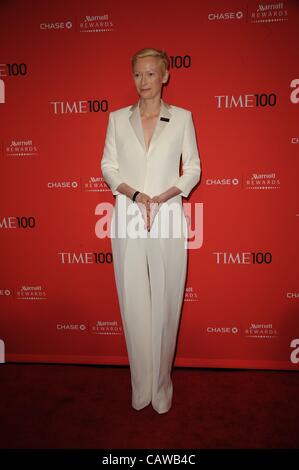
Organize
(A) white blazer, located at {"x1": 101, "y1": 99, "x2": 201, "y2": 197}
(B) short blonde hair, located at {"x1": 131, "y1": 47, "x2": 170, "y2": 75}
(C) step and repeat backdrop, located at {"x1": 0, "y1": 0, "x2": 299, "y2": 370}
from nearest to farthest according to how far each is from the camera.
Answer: (B) short blonde hair, located at {"x1": 131, "y1": 47, "x2": 170, "y2": 75}, (A) white blazer, located at {"x1": 101, "y1": 99, "x2": 201, "y2": 197}, (C) step and repeat backdrop, located at {"x1": 0, "y1": 0, "x2": 299, "y2": 370}

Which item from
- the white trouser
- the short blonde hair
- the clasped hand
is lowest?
the white trouser

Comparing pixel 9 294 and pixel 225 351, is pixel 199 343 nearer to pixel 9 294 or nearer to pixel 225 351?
pixel 225 351

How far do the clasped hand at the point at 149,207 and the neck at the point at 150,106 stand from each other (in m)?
0.55

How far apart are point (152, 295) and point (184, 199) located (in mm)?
913

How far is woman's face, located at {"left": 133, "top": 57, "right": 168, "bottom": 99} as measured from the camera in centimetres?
221

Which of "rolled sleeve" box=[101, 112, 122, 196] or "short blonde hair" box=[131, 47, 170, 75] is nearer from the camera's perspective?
"short blonde hair" box=[131, 47, 170, 75]

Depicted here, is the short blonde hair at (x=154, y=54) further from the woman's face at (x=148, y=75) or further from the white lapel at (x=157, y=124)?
the white lapel at (x=157, y=124)

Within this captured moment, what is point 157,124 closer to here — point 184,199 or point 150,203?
point 150,203

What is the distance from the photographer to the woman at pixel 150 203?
2.30 meters

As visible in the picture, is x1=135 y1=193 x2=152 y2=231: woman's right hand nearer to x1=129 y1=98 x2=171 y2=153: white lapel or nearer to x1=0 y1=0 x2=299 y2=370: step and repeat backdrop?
x1=129 y1=98 x2=171 y2=153: white lapel

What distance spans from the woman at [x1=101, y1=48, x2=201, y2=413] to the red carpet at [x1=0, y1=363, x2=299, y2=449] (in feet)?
1.31

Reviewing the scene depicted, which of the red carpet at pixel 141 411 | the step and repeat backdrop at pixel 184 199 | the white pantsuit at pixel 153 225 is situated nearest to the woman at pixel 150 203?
the white pantsuit at pixel 153 225

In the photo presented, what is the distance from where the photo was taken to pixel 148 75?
2.23m

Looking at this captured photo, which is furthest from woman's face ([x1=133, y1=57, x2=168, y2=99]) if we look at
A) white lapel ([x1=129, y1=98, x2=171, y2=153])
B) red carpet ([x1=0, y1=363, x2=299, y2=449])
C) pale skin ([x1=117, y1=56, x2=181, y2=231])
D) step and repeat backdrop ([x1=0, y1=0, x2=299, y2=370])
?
red carpet ([x1=0, y1=363, x2=299, y2=449])
